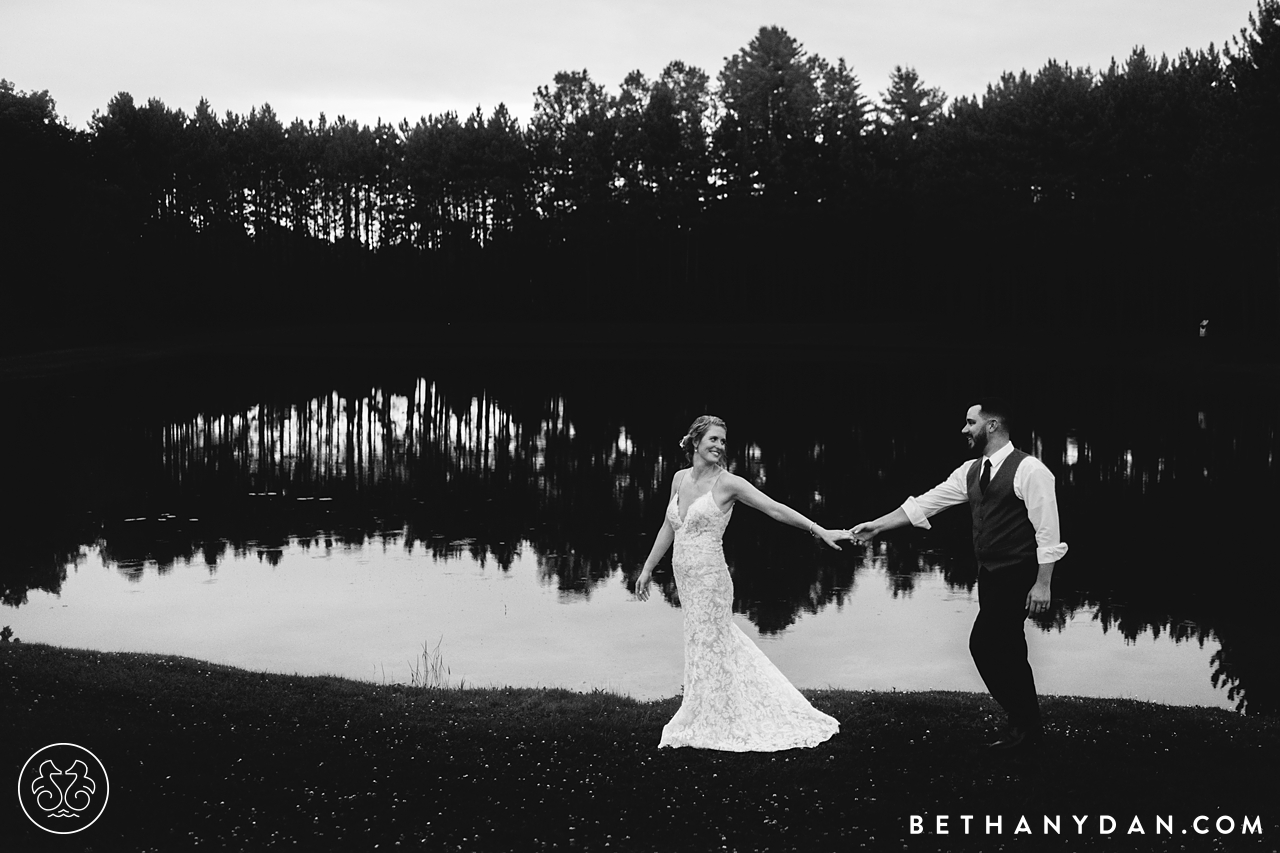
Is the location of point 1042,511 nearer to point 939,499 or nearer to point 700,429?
point 939,499

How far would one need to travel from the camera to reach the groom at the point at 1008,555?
31.2 ft

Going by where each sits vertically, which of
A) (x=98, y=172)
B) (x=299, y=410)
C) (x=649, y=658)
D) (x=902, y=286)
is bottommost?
(x=649, y=658)

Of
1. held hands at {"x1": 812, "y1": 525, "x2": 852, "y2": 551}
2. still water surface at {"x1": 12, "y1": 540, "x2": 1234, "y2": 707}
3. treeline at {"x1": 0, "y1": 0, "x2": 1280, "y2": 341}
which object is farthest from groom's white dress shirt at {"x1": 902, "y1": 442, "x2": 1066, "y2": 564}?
treeline at {"x1": 0, "y1": 0, "x2": 1280, "y2": 341}

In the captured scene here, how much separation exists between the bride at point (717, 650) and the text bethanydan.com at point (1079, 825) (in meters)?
1.67

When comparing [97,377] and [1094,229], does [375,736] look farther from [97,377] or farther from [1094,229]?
[1094,229]

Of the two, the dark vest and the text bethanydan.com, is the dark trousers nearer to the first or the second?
the dark vest

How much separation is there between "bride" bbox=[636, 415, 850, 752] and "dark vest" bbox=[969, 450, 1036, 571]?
1324mm

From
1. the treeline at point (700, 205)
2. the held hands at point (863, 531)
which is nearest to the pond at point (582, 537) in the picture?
the held hands at point (863, 531)

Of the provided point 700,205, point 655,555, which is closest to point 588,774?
point 655,555

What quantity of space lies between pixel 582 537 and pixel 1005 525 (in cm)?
1515

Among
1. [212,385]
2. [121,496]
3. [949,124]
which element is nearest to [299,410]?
[212,385]

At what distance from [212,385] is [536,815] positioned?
50.3 metres

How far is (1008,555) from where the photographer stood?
9.73m

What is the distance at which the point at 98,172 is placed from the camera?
94250mm
